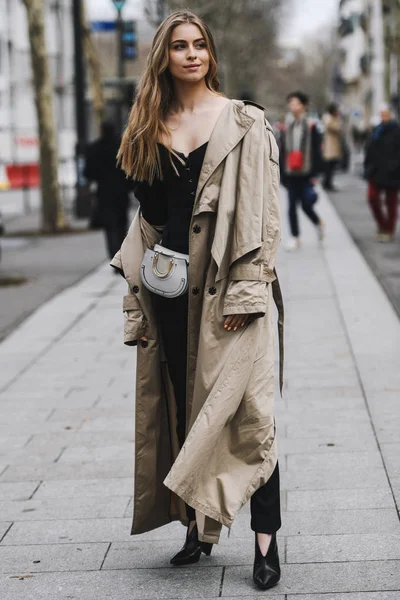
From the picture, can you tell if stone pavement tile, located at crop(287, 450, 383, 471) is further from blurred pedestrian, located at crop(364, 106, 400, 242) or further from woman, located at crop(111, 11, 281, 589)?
blurred pedestrian, located at crop(364, 106, 400, 242)

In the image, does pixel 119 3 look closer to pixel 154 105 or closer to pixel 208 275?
pixel 154 105

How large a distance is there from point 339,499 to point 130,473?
106 cm

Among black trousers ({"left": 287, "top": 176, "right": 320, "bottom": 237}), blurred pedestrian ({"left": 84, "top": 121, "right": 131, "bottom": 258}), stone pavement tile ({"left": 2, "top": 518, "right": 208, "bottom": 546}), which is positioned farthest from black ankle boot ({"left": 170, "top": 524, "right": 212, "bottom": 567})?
black trousers ({"left": 287, "top": 176, "right": 320, "bottom": 237})

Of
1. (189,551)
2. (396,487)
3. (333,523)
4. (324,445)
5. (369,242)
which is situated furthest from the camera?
(369,242)

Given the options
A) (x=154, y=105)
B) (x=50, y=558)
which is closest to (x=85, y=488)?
(x=50, y=558)

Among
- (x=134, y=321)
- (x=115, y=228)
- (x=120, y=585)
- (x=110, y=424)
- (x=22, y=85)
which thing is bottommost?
(x=22, y=85)

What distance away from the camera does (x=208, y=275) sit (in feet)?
13.2

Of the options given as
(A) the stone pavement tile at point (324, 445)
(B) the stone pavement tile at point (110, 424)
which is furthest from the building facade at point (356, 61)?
(A) the stone pavement tile at point (324, 445)

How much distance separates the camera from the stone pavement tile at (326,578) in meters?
4.06

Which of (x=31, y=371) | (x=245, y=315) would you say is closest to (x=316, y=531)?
(x=245, y=315)

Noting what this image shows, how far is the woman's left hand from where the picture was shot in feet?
13.1

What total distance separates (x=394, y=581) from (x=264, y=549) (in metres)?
0.44

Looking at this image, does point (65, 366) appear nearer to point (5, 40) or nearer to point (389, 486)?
point (389, 486)

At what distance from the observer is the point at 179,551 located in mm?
4508
